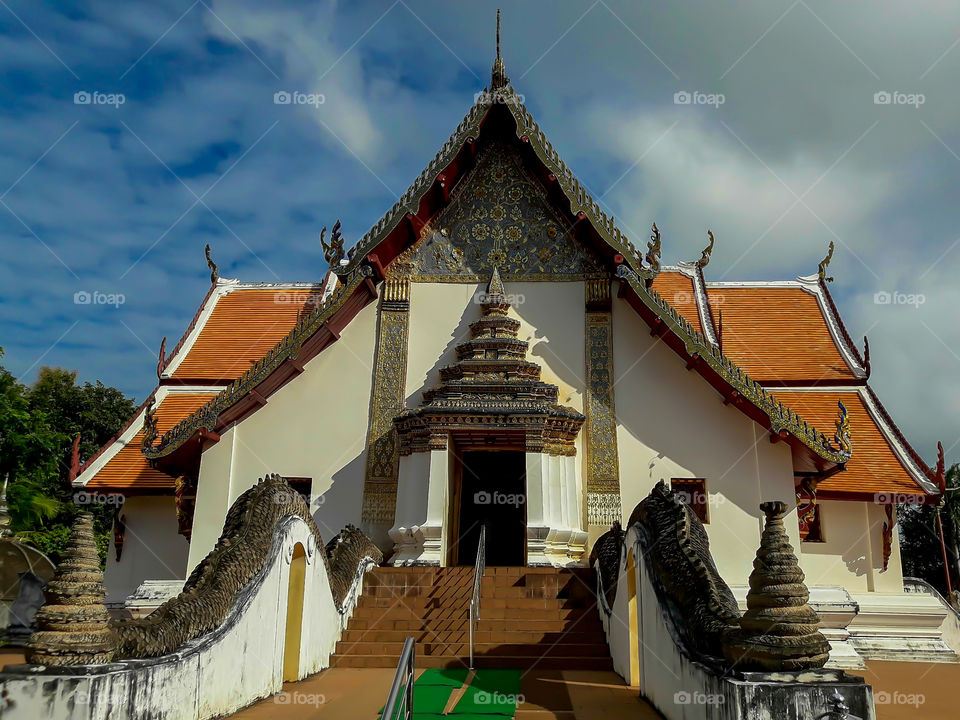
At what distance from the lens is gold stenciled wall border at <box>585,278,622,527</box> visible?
9141 millimetres

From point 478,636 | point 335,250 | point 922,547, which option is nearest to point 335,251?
point 335,250

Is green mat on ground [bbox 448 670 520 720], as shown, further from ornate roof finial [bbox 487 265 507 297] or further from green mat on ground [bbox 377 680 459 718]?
ornate roof finial [bbox 487 265 507 297]

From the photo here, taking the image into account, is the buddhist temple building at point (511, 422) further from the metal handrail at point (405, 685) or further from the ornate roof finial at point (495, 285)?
the metal handrail at point (405, 685)

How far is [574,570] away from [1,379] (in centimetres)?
1528

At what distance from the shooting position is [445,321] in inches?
399

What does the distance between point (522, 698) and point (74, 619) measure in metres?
2.98

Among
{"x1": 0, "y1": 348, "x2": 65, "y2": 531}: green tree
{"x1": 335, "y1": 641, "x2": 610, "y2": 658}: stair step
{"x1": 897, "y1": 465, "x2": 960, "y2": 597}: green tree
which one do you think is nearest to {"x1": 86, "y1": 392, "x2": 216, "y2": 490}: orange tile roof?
{"x1": 335, "y1": 641, "x2": 610, "y2": 658}: stair step

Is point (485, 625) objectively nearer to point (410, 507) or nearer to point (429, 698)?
point (429, 698)

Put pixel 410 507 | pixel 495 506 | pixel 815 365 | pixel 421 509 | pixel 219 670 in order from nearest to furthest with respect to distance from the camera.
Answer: pixel 219 670 → pixel 421 509 → pixel 410 507 → pixel 495 506 → pixel 815 365

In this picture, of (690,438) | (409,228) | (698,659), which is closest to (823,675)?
(698,659)

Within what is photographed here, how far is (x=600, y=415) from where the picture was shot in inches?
375

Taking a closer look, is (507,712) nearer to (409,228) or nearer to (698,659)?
(698,659)

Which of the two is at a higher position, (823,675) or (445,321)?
(445,321)

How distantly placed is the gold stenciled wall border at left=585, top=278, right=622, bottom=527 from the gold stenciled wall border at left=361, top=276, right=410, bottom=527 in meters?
2.33
